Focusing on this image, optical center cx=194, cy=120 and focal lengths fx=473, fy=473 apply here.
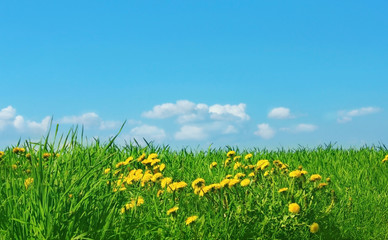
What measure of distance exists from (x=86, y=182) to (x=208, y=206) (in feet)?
4.56

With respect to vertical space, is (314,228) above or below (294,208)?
below

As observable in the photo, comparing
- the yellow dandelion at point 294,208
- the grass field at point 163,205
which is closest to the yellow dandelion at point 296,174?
the grass field at point 163,205

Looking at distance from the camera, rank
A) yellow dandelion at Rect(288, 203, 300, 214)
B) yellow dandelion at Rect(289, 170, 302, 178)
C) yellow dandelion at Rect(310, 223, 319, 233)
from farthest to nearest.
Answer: yellow dandelion at Rect(289, 170, 302, 178) < yellow dandelion at Rect(310, 223, 319, 233) < yellow dandelion at Rect(288, 203, 300, 214)

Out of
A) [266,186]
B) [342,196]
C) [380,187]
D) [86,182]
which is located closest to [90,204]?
[86,182]

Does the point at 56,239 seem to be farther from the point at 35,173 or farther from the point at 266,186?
the point at 266,186

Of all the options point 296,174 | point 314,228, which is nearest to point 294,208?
point 314,228

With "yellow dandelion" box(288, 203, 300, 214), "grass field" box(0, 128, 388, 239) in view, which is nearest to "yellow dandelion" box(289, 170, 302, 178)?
"grass field" box(0, 128, 388, 239)

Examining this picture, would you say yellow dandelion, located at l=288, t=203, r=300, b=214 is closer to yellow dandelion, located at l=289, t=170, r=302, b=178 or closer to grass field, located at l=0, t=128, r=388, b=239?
grass field, located at l=0, t=128, r=388, b=239

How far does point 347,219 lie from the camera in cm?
604

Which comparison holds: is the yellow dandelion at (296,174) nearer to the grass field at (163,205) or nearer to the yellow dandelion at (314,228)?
the grass field at (163,205)

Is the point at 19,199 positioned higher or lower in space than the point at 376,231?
higher

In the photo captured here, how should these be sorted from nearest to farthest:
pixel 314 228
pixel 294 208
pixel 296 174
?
pixel 294 208 → pixel 314 228 → pixel 296 174

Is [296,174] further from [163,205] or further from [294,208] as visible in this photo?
[163,205]

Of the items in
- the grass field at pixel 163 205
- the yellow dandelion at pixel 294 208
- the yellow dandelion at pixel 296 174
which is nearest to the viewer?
the grass field at pixel 163 205
